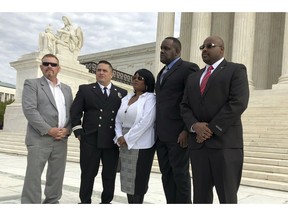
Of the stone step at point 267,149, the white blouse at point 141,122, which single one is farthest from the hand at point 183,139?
the stone step at point 267,149

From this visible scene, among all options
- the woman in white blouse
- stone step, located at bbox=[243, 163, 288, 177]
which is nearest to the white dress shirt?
the woman in white blouse

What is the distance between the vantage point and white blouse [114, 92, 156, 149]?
4.34 meters

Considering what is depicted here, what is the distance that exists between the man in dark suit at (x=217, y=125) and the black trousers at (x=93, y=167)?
58.3 inches

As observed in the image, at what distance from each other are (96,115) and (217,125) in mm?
1905

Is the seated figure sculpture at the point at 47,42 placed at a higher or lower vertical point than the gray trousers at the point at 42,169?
higher

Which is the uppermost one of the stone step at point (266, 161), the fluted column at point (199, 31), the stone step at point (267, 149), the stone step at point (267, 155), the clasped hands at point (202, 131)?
the fluted column at point (199, 31)

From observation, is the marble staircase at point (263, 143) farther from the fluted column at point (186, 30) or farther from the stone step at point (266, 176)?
the fluted column at point (186, 30)

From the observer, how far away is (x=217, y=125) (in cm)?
342

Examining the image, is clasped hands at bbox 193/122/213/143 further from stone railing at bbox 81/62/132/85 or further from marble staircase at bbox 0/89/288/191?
stone railing at bbox 81/62/132/85

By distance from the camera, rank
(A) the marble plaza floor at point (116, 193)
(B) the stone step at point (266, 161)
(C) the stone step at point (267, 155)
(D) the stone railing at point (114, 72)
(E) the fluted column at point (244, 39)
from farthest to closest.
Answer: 1. (D) the stone railing at point (114, 72)
2. (E) the fluted column at point (244, 39)
3. (C) the stone step at point (267, 155)
4. (B) the stone step at point (266, 161)
5. (A) the marble plaza floor at point (116, 193)

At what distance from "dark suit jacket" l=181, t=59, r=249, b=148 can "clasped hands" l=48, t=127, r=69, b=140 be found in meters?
1.78

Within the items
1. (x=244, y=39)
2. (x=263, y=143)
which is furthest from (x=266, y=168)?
(x=244, y=39)

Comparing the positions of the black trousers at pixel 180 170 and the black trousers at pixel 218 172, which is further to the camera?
the black trousers at pixel 180 170

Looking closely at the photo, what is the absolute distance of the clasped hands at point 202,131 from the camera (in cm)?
347
